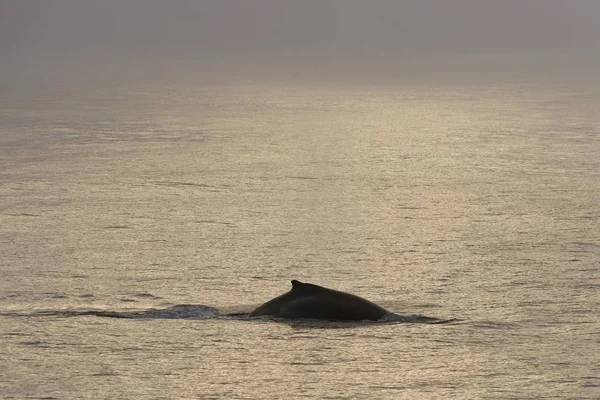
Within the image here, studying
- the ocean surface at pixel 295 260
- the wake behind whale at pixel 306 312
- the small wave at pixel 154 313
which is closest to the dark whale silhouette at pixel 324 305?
the wake behind whale at pixel 306 312

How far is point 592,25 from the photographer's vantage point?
14000 cm

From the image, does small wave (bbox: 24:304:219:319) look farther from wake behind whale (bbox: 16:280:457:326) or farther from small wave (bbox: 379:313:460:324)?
small wave (bbox: 379:313:460:324)

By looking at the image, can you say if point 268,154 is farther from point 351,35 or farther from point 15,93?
point 351,35

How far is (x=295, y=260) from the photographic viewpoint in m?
15.1

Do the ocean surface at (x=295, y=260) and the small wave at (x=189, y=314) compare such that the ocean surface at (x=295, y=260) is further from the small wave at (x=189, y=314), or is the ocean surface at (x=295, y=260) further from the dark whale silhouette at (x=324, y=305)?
the dark whale silhouette at (x=324, y=305)

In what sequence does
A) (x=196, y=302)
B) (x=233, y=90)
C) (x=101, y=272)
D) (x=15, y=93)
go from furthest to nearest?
(x=233, y=90) → (x=15, y=93) → (x=101, y=272) → (x=196, y=302)

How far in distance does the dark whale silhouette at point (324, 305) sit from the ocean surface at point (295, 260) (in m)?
0.16

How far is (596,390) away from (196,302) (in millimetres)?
4128

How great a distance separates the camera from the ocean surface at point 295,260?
35.4 feet

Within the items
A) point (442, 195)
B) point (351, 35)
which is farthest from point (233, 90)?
point (351, 35)

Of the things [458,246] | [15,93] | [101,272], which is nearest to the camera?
[101,272]

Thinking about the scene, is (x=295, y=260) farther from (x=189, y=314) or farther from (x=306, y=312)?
(x=306, y=312)

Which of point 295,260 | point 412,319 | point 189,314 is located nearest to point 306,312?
point 412,319

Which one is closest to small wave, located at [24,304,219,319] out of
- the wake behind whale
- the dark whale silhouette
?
the wake behind whale
